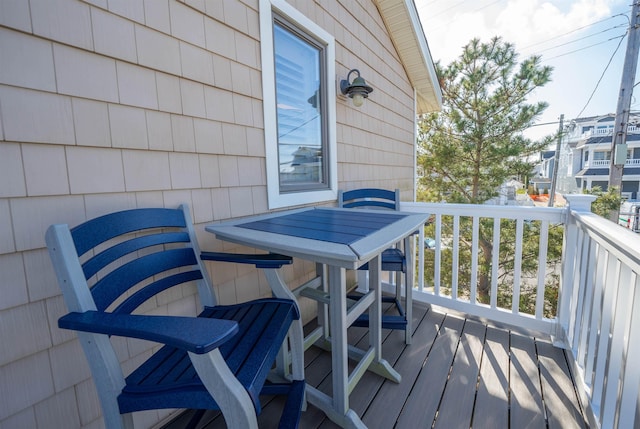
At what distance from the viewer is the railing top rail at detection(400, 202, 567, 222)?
6.56 ft

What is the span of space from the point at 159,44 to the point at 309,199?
4.55 feet

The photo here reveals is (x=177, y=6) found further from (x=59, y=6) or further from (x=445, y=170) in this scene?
(x=445, y=170)

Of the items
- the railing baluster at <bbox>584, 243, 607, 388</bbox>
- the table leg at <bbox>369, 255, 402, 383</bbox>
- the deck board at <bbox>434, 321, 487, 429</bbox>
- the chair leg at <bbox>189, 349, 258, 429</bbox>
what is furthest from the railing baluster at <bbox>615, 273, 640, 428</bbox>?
the chair leg at <bbox>189, 349, 258, 429</bbox>

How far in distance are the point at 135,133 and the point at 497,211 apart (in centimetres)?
244

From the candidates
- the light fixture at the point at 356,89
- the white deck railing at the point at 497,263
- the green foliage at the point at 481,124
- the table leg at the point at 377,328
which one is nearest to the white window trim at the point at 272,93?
the light fixture at the point at 356,89

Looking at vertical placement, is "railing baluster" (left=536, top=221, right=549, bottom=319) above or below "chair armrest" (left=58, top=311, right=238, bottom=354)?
below

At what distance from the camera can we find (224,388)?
0.74 meters

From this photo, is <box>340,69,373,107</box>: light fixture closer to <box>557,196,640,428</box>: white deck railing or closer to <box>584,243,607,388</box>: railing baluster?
<box>557,196,640,428</box>: white deck railing

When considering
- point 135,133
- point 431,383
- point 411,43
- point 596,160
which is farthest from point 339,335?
point 596,160

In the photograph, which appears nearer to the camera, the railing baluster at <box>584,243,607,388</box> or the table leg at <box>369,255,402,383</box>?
the railing baluster at <box>584,243,607,388</box>

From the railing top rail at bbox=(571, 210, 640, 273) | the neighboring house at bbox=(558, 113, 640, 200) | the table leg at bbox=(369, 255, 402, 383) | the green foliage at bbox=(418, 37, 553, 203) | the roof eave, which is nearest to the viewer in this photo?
the railing top rail at bbox=(571, 210, 640, 273)

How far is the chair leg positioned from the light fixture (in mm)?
2471

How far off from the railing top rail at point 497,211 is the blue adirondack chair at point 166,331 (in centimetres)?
177

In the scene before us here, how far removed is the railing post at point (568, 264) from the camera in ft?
5.92
